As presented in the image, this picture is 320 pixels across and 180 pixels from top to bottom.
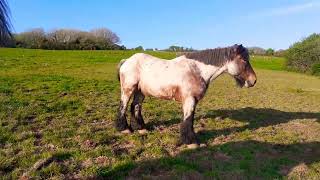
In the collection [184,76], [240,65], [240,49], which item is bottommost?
[184,76]

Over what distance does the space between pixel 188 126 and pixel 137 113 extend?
5.74ft

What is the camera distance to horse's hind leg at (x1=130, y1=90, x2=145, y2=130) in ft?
34.9

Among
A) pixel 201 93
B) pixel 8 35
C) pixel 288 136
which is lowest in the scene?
pixel 288 136

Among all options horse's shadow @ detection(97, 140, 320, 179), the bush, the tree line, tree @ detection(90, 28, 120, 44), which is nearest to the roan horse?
horse's shadow @ detection(97, 140, 320, 179)

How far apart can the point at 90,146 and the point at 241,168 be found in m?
3.07

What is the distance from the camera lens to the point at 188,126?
31.0 feet

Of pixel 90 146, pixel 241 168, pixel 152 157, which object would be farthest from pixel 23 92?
pixel 241 168

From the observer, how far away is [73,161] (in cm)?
775

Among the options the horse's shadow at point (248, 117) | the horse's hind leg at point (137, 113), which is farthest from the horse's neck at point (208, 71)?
the horse's hind leg at point (137, 113)

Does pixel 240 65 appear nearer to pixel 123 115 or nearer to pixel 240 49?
pixel 240 49

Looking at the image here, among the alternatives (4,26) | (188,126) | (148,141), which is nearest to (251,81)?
(188,126)

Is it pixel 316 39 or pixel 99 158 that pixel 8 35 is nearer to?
pixel 99 158

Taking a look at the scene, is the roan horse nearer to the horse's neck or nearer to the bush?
the horse's neck

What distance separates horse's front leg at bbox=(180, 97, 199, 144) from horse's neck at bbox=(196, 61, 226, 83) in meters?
0.68
